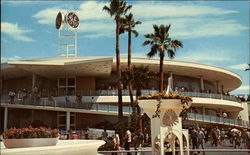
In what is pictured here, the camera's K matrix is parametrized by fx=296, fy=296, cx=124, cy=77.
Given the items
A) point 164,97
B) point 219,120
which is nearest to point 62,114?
point 219,120

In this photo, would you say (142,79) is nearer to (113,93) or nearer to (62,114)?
(113,93)

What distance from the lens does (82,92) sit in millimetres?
35469

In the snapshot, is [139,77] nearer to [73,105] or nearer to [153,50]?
[153,50]

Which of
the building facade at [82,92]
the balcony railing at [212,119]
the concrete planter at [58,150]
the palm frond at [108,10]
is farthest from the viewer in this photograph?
the balcony railing at [212,119]

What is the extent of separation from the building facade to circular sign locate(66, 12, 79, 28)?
5.31m

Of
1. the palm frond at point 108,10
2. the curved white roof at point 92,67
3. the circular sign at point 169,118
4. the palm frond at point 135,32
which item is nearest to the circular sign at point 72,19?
the curved white roof at point 92,67

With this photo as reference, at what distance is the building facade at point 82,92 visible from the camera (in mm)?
32156

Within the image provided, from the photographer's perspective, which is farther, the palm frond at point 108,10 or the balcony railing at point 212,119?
the balcony railing at point 212,119

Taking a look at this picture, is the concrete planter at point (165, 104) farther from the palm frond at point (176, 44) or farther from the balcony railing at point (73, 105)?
the balcony railing at point (73, 105)

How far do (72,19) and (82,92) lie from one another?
10257mm

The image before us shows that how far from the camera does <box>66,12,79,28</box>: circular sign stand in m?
38.7

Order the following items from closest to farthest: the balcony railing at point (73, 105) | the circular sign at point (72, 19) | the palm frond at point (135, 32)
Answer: the palm frond at point (135, 32) → the balcony railing at point (73, 105) → the circular sign at point (72, 19)

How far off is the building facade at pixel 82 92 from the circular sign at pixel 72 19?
Answer: 5.31 meters

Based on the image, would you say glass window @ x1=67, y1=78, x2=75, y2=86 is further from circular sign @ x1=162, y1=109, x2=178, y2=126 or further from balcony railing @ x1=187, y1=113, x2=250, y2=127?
circular sign @ x1=162, y1=109, x2=178, y2=126
